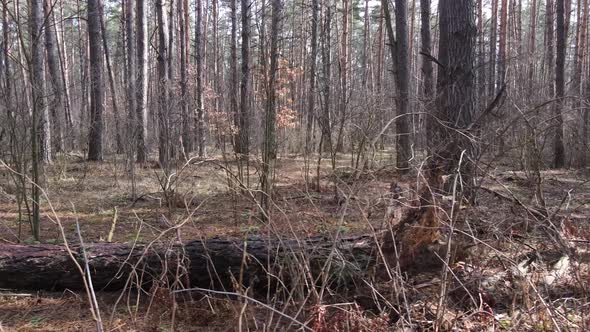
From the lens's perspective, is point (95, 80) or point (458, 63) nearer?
point (458, 63)

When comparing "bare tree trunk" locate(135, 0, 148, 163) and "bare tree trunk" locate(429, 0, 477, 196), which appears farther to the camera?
"bare tree trunk" locate(135, 0, 148, 163)

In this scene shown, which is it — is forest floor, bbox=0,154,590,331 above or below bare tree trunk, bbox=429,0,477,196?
below

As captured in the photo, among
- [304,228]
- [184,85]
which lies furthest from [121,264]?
[184,85]

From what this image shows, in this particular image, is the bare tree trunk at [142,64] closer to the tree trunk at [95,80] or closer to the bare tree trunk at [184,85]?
the bare tree trunk at [184,85]

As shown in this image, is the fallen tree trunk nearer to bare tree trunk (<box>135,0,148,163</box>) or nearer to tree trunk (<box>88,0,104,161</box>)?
bare tree trunk (<box>135,0,148,163</box>)

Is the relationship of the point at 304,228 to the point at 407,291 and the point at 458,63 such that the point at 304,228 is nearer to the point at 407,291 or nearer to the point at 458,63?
the point at 407,291

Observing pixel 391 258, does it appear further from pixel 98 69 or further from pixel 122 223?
pixel 98 69

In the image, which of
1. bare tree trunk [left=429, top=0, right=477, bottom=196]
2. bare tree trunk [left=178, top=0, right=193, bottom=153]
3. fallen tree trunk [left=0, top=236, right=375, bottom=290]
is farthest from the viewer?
bare tree trunk [left=178, top=0, right=193, bottom=153]

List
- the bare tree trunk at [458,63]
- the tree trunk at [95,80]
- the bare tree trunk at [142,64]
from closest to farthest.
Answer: the bare tree trunk at [458,63] < the bare tree trunk at [142,64] < the tree trunk at [95,80]

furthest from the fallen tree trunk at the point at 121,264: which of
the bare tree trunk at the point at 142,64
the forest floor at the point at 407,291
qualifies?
the bare tree trunk at the point at 142,64

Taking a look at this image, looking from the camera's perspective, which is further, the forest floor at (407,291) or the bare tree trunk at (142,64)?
the bare tree trunk at (142,64)

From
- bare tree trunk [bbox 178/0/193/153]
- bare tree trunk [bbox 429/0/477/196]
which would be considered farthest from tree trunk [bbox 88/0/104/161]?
bare tree trunk [bbox 429/0/477/196]

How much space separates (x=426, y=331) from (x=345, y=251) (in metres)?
0.83

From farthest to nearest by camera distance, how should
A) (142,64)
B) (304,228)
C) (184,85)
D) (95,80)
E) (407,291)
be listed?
(184,85) → (95,80) → (142,64) → (407,291) → (304,228)
